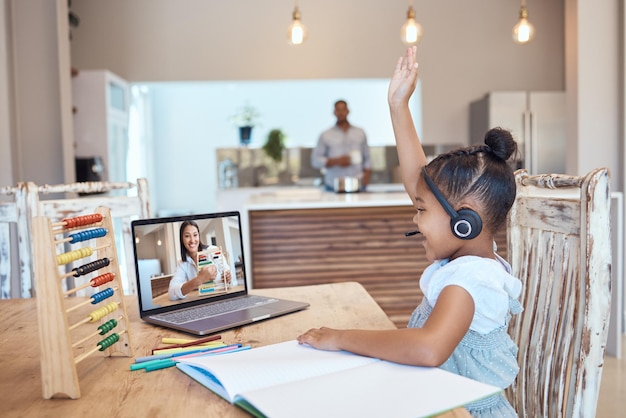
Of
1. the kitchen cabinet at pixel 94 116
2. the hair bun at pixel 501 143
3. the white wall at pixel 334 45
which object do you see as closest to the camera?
the hair bun at pixel 501 143

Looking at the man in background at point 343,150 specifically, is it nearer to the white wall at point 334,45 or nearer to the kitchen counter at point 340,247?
the white wall at point 334,45

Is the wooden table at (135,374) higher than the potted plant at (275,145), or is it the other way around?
the potted plant at (275,145)

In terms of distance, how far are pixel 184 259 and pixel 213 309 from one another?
0.41 feet

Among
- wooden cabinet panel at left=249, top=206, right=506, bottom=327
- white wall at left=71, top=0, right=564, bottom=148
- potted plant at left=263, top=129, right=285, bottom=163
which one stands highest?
white wall at left=71, top=0, right=564, bottom=148

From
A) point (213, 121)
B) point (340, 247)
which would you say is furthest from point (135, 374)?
point (213, 121)

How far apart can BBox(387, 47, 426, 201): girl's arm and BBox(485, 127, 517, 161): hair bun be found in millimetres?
271

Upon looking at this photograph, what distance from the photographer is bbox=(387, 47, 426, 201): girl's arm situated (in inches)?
51.3

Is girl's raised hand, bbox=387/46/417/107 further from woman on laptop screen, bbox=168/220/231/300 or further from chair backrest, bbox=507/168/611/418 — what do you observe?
woman on laptop screen, bbox=168/220/231/300

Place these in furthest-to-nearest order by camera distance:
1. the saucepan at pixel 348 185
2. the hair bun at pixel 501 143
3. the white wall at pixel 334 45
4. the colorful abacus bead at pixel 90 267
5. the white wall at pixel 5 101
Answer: the white wall at pixel 334 45 < the saucepan at pixel 348 185 < the white wall at pixel 5 101 < the hair bun at pixel 501 143 < the colorful abacus bead at pixel 90 267

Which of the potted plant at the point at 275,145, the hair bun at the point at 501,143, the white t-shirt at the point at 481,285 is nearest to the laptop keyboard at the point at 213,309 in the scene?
the white t-shirt at the point at 481,285

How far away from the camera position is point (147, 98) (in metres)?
8.23

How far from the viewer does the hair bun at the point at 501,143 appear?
41.7 inches

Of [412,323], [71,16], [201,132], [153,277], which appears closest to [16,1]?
[71,16]

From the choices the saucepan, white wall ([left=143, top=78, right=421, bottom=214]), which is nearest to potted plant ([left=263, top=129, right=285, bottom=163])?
white wall ([left=143, top=78, right=421, bottom=214])
